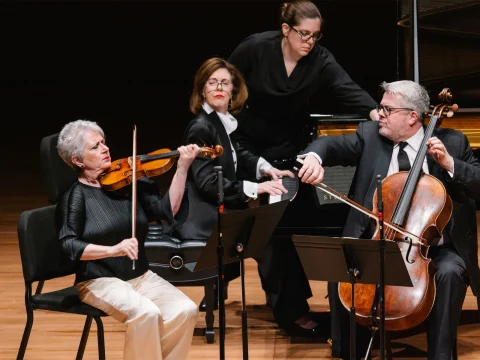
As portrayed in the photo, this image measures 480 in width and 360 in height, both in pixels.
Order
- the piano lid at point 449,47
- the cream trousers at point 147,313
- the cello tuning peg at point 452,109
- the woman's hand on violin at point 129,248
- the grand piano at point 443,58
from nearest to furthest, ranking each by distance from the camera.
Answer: the woman's hand on violin at point 129,248 < the cream trousers at point 147,313 < the cello tuning peg at point 452,109 < the grand piano at point 443,58 < the piano lid at point 449,47

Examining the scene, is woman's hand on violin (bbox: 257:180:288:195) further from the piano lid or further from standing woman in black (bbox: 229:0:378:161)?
the piano lid

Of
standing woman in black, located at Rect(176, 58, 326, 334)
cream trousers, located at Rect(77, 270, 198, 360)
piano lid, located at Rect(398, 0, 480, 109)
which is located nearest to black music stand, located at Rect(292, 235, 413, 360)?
cream trousers, located at Rect(77, 270, 198, 360)

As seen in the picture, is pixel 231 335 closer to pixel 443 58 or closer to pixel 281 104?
pixel 281 104

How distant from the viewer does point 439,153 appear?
139 inches

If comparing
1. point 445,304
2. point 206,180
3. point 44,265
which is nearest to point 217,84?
point 206,180

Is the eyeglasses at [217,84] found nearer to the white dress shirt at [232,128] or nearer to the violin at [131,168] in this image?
the white dress shirt at [232,128]

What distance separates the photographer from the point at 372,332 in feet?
11.9

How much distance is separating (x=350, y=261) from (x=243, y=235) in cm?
37

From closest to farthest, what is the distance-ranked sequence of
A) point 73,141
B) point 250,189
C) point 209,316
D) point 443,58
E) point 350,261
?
1. point 350,261
2. point 73,141
3. point 250,189
4. point 209,316
5. point 443,58

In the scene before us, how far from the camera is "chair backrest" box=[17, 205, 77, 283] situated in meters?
3.55

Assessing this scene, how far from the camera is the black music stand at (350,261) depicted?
3117mm

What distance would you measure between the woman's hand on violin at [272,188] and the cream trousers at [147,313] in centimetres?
61

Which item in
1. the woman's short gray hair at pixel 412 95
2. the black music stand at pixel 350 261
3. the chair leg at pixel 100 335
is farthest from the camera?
the woman's short gray hair at pixel 412 95

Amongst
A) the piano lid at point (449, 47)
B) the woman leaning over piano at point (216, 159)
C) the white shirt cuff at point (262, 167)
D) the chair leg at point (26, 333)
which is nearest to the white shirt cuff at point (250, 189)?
the woman leaning over piano at point (216, 159)
